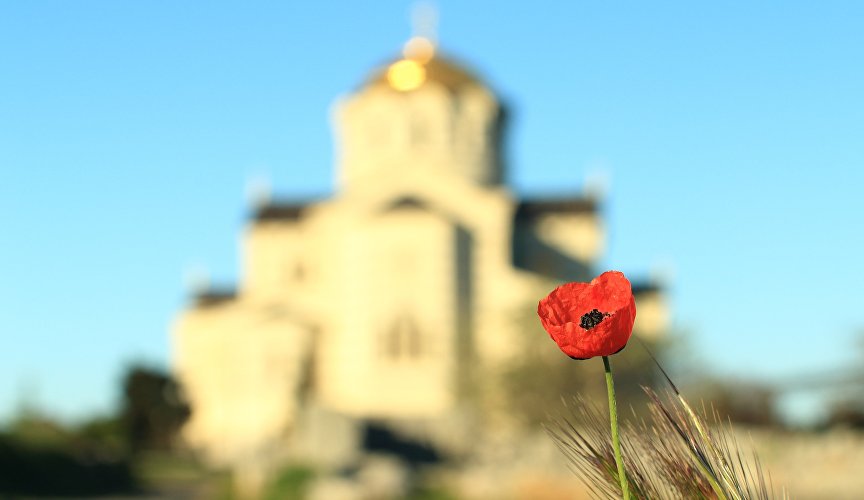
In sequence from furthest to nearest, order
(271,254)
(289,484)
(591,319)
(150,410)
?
(271,254) → (150,410) → (289,484) → (591,319)

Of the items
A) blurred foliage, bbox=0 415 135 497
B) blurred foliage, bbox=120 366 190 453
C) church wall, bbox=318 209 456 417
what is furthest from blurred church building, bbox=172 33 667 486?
blurred foliage, bbox=0 415 135 497

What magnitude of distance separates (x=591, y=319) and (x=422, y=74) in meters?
41.1

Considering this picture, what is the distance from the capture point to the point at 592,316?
2027 mm

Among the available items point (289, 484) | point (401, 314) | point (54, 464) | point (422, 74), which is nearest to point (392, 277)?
point (401, 314)

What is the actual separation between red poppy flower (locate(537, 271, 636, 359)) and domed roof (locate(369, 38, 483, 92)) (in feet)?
131

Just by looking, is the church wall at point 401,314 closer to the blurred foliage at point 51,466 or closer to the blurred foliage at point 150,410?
the blurred foliage at point 150,410

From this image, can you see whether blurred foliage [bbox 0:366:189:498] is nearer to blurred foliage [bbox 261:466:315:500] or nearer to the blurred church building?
blurred foliage [bbox 261:466:315:500]

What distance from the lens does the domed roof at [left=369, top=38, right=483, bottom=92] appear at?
42125 mm

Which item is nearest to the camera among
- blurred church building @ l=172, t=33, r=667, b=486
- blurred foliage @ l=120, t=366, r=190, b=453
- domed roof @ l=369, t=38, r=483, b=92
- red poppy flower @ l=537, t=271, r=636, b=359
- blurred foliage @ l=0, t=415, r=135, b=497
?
red poppy flower @ l=537, t=271, r=636, b=359

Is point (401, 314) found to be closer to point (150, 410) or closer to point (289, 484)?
point (150, 410)

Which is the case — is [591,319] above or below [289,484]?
below

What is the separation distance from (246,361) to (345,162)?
872cm

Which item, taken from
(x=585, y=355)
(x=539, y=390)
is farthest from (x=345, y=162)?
(x=585, y=355)

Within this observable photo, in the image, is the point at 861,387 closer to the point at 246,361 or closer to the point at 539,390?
the point at 539,390
